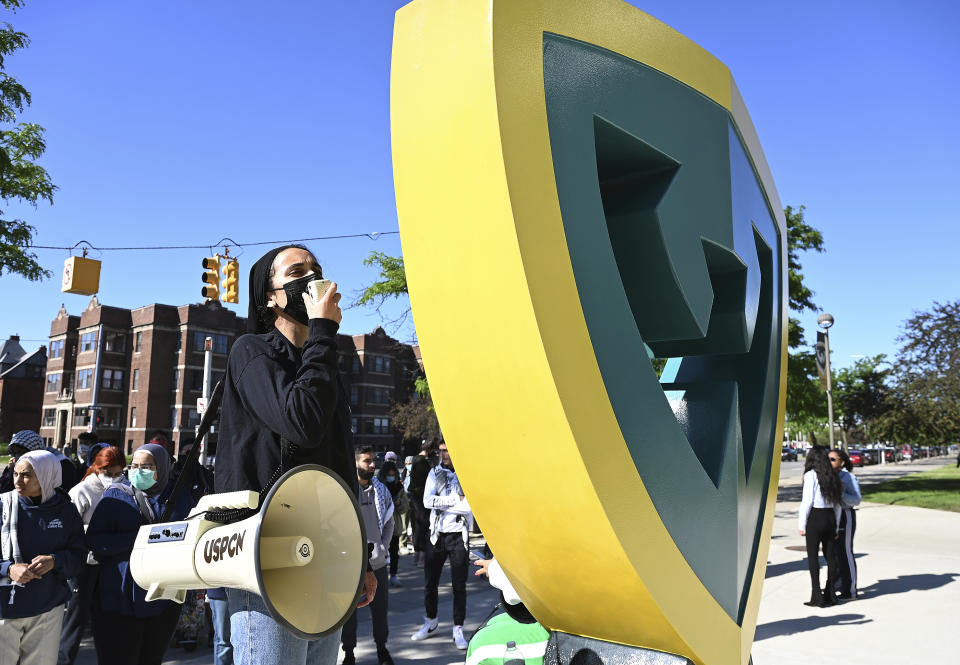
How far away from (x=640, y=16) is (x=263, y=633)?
2.51m

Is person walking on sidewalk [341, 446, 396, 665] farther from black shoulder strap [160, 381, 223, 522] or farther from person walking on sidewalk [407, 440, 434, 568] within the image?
person walking on sidewalk [407, 440, 434, 568]

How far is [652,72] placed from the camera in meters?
2.56

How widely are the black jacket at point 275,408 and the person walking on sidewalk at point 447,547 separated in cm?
515

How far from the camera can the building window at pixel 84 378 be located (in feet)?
164

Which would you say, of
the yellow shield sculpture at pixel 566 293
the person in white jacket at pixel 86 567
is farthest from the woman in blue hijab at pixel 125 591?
the yellow shield sculpture at pixel 566 293

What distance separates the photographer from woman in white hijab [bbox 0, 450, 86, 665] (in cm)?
430

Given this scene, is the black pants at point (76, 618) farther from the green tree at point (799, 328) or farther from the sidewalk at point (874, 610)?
the green tree at point (799, 328)

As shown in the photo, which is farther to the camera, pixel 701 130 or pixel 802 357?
pixel 802 357

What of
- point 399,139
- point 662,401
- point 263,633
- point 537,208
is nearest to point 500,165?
point 537,208

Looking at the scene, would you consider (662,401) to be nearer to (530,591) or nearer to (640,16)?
(530,591)

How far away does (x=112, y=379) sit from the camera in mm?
48844

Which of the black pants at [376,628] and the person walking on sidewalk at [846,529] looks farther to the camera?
the person walking on sidewalk at [846,529]

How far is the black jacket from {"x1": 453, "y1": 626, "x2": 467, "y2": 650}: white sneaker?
5.13m

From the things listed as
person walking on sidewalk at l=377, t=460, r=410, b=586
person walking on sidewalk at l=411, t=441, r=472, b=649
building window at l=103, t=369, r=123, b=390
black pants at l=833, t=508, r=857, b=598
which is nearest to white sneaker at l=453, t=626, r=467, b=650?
person walking on sidewalk at l=411, t=441, r=472, b=649
